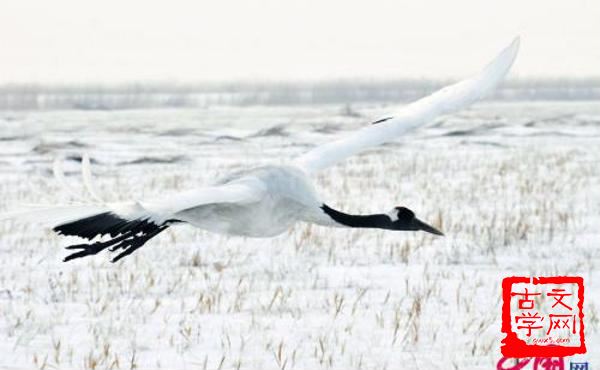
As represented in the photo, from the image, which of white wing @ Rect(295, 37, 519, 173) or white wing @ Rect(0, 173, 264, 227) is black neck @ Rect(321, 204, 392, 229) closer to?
white wing @ Rect(295, 37, 519, 173)

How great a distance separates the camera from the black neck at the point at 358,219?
495 cm

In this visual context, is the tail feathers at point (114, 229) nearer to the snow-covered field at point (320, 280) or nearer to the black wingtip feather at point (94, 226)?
the black wingtip feather at point (94, 226)

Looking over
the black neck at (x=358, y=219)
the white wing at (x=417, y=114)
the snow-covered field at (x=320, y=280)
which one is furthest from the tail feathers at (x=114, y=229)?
the white wing at (x=417, y=114)

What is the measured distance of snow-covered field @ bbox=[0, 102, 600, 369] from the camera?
5777 millimetres

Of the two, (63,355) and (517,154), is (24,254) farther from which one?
(517,154)

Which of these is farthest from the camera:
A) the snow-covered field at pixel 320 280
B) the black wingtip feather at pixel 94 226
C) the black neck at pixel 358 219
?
the snow-covered field at pixel 320 280

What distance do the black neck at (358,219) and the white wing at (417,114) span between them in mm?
513

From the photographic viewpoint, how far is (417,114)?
21.1 feet

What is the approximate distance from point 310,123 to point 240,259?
21.8m

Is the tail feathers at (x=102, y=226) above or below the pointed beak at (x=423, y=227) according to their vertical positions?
above

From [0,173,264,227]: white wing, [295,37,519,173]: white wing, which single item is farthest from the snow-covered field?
[295,37,519,173]: white wing

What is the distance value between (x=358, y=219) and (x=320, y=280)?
8.40 ft

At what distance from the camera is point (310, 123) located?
30.2 metres

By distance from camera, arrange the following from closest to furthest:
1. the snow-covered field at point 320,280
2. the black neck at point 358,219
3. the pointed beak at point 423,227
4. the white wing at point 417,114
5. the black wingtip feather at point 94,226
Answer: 1. the black wingtip feather at point 94,226
2. the black neck at point 358,219
3. the pointed beak at point 423,227
4. the snow-covered field at point 320,280
5. the white wing at point 417,114
